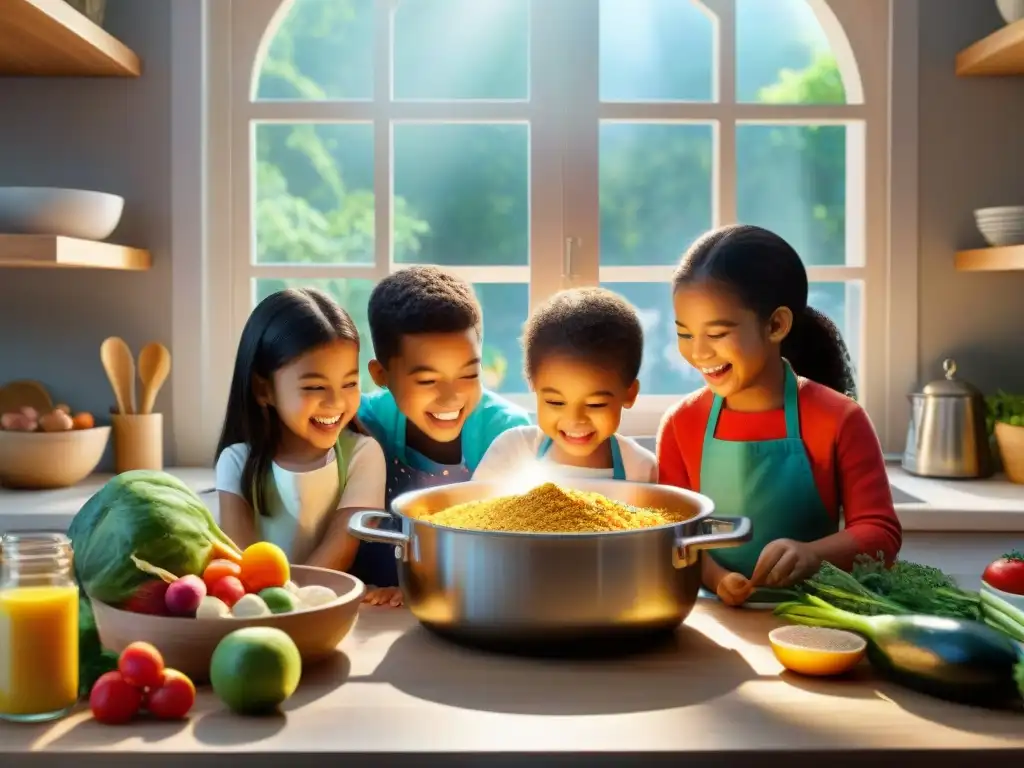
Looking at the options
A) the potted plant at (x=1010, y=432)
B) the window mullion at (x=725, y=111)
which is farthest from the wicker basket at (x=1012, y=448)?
the window mullion at (x=725, y=111)

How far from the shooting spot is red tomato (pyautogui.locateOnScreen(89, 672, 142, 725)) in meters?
0.89

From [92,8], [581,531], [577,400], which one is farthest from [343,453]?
[92,8]

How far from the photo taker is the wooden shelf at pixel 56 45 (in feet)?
7.07

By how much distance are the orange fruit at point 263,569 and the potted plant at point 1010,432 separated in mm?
1855

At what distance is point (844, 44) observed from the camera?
2.78m

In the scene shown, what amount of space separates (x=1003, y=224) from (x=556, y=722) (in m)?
2.06

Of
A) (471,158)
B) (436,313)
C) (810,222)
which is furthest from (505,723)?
(810,222)

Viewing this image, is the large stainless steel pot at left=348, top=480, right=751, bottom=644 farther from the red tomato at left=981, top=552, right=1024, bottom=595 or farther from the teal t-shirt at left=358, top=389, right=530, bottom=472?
the teal t-shirt at left=358, top=389, right=530, bottom=472

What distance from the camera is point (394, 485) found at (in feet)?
5.32

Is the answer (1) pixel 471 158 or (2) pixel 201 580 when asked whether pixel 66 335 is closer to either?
(2) pixel 201 580

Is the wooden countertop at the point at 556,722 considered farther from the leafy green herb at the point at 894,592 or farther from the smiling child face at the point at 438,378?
the smiling child face at the point at 438,378

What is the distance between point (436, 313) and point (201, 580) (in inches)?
21.5

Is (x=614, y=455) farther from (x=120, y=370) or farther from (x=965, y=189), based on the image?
(x=965, y=189)

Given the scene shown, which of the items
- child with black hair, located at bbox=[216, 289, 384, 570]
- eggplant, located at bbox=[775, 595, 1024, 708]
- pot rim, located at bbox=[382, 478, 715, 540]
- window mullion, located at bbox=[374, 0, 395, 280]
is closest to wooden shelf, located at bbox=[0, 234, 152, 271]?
window mullion, located at bbox=[374, 0, 395, 280]
